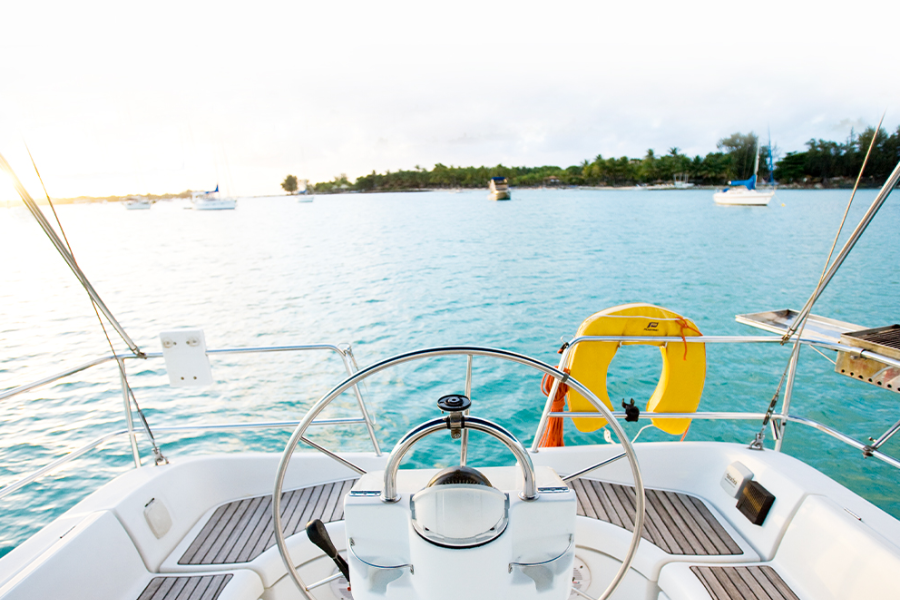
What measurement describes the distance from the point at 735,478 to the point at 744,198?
118ft

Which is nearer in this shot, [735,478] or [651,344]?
[735,478]

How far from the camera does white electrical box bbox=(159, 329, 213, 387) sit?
1.83 meters

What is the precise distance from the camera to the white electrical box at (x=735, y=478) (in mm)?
1761

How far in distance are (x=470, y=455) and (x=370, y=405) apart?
1.61 m

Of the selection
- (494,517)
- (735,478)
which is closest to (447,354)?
(494,517)

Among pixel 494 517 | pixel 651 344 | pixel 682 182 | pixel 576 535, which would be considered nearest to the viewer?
pixel 494 517

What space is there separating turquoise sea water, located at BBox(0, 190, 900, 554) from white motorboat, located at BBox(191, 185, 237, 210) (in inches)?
1115

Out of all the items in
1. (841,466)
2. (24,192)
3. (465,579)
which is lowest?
(841,466)

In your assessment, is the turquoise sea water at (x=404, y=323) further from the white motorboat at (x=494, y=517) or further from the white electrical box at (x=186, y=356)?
the white electrical box at (x=186, y=356)

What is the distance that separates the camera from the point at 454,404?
0.81 metres

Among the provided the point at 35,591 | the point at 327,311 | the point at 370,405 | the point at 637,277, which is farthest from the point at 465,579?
the point at 637,277

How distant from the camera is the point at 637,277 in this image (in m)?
11.8

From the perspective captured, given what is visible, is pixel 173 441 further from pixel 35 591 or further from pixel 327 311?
pixel 327 311

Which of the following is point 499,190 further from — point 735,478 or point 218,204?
point 735,478
